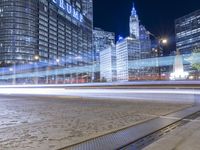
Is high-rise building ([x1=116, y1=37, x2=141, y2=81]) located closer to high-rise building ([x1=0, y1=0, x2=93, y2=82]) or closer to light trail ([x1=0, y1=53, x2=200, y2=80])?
light trail ([x1=0, y1=53, x2=200, y2=80])

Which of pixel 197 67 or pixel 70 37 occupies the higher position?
pixel 70 37

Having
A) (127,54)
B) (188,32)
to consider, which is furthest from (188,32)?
(127,54)

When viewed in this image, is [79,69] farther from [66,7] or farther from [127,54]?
[66,7]

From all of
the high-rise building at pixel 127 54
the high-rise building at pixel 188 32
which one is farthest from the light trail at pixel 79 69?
the high-rise building at pixel 188 32

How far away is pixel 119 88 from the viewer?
28875 mm

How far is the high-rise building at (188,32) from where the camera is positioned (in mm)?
114062

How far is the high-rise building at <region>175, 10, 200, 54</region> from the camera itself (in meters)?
114

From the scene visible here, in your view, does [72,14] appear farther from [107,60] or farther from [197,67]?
[197,67]

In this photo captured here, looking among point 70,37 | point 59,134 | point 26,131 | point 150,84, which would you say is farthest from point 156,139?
point 70,37

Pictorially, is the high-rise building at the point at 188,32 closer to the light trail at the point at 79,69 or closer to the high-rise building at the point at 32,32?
the light trail at the point at 79,69

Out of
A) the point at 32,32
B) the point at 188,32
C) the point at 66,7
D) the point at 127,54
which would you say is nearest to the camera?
the point at 127,54

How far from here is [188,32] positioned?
118 metres

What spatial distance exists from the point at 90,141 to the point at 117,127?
2056mm

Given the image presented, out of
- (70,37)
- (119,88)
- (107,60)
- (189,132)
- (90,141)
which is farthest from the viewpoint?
(70,37)
